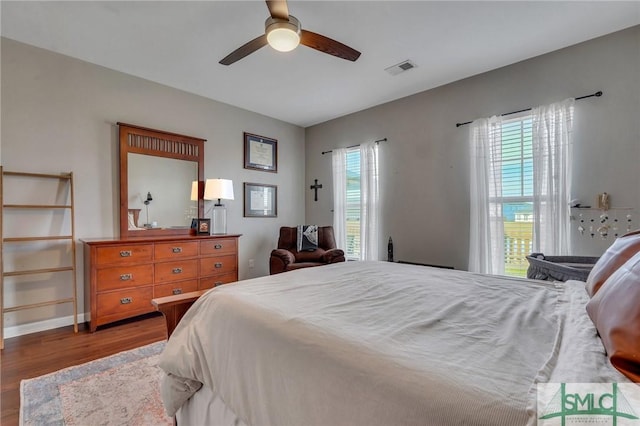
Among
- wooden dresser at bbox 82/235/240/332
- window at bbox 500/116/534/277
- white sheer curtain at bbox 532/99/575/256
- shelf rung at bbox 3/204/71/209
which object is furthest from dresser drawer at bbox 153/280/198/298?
white sheer curtain at bbox 532/99/575/256

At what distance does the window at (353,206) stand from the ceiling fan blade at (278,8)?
108 inches

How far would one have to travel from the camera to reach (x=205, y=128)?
157 inches

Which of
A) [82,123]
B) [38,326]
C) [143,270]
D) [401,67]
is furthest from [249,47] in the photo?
[38,326]

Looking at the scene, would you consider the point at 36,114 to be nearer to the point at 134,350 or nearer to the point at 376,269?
the point at 134,350

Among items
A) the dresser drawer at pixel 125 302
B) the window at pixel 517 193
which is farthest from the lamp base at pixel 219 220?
the window at pixel 517 193

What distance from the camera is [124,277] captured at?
288 cm

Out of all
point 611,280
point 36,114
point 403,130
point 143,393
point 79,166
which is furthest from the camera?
point 403,130

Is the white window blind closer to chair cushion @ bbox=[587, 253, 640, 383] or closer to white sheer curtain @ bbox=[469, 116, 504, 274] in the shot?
white sheer curtain @ bbox=[469, 116, 504, 274]

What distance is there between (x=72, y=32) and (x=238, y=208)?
2.56 m

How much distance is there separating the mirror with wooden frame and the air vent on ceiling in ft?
8.39

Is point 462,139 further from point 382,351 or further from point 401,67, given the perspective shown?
point 382,351

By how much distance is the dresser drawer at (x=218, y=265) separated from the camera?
346 cm

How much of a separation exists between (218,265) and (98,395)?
1893mm

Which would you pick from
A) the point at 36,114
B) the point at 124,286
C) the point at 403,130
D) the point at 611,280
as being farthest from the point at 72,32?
the point at 611,280
